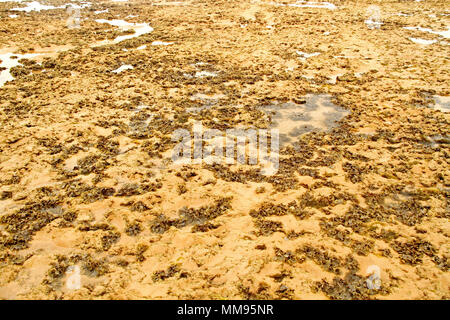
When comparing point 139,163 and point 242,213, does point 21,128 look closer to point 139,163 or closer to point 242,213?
point 139,163

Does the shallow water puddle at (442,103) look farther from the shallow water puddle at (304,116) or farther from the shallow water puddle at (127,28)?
the shallow water puddle at (127,28)

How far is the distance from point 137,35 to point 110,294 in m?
8.98

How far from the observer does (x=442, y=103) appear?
20.5ft

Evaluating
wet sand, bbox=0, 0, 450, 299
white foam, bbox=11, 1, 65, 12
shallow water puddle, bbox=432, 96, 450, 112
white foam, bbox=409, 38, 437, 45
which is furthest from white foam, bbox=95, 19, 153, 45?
shallow water puddle, bbox=432, 96, 450, 112

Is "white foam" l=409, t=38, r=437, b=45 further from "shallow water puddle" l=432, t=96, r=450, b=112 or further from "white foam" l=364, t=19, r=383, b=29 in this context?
"shallow water puddle" l=432, t=96, r=450, b=112

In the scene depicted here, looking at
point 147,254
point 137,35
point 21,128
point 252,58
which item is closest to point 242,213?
point 147,254

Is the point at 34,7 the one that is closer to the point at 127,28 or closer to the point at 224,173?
the point at 127,28

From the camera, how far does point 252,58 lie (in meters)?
8.28

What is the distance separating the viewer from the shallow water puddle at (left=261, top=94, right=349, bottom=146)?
5.55 metres

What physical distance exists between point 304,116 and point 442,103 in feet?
9.38

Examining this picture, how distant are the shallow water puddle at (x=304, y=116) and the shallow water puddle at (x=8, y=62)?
19.4 ft

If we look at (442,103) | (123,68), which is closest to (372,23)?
(442,103)

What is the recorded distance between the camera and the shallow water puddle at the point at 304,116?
5.55m

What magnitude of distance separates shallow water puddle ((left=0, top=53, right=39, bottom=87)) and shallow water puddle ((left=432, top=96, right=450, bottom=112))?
9.11m
